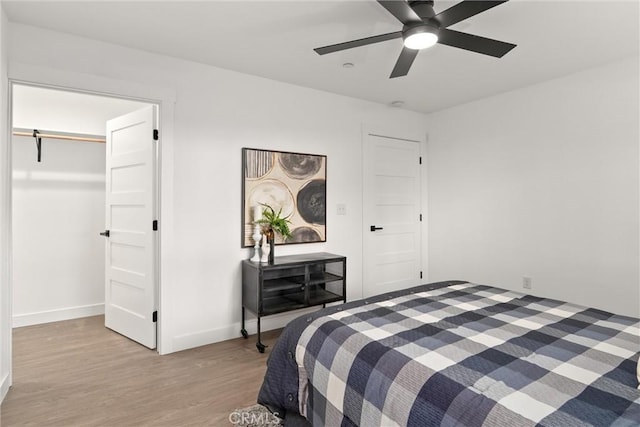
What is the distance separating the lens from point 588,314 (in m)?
1.92

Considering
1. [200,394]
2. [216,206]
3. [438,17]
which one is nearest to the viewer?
[438,17]

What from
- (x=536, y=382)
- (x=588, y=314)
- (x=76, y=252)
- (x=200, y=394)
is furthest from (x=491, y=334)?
(x=76, y=252)

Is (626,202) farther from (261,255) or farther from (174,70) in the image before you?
(174,70)

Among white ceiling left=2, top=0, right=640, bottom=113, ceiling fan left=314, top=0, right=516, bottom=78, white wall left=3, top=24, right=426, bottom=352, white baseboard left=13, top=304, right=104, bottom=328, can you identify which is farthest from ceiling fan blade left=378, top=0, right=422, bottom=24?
white baseboard left=13, top=304, right=104, bottom=328

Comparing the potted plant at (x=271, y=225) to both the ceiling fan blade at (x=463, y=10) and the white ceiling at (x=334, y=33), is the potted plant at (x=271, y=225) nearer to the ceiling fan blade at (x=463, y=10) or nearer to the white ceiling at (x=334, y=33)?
the white ceiling at (x=334, y=33)

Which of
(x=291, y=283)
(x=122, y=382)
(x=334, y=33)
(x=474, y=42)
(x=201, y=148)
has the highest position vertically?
(x=334, y=33)

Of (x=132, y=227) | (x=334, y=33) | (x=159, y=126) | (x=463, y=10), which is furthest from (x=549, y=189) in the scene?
(x=132, y=227)

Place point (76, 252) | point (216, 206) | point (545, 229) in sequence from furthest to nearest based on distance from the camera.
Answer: point (76, 252), point (545, 229), point (216, 206)

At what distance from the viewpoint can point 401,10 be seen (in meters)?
1.78

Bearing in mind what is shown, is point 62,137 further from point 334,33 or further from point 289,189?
point 334,33

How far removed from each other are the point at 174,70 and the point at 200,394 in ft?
8.26

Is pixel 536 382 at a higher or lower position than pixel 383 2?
lower

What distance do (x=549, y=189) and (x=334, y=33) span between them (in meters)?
2.60

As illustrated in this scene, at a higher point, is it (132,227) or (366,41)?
(366,41)
